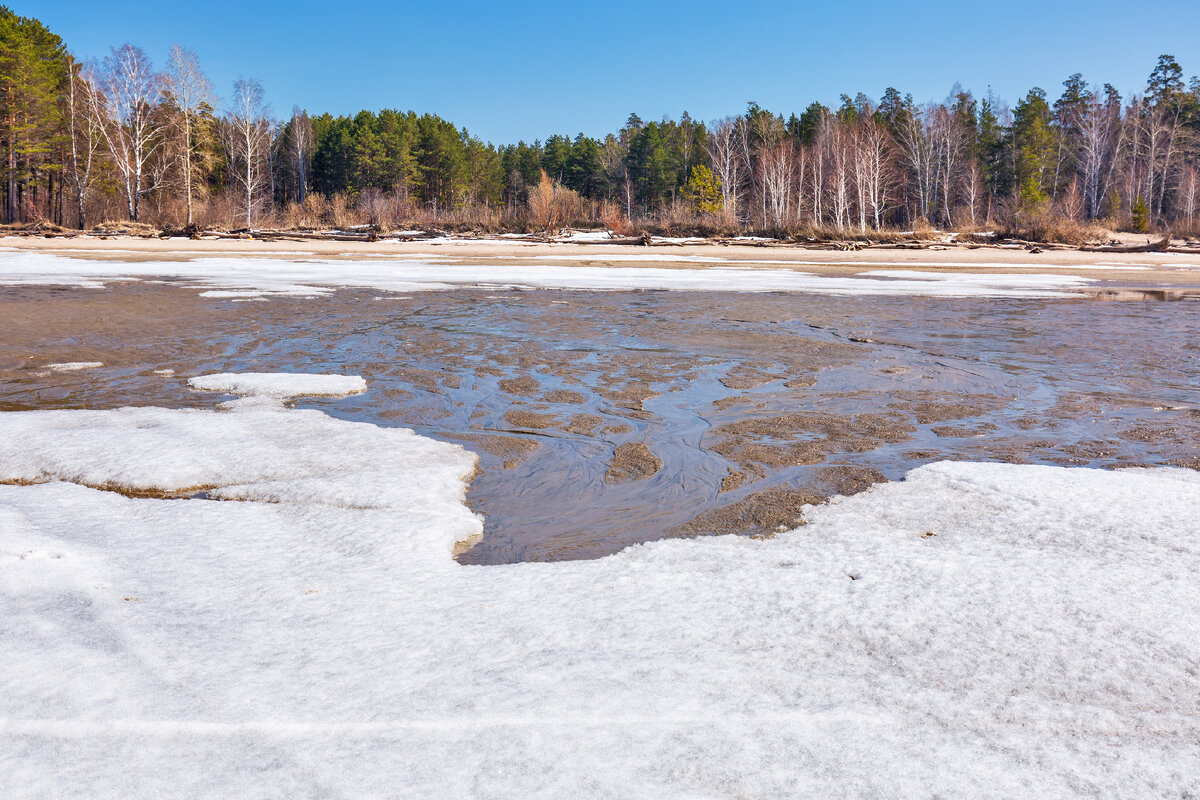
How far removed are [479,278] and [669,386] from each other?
10.6 m

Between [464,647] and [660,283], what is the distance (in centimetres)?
1305


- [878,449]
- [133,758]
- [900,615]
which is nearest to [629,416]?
[878,449]

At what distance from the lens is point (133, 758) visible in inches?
62.4

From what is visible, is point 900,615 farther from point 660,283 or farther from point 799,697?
point 660,283

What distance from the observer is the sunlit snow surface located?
1.58m

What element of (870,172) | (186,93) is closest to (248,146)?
(186,93)

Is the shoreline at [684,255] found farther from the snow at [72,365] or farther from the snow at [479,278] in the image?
the snow at [72,365]

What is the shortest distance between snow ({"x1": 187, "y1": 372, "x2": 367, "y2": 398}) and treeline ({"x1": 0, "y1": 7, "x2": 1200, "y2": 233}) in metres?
28.0

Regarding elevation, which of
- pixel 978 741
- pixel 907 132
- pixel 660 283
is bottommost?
pixel 978 741

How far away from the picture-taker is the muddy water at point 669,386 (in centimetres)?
359

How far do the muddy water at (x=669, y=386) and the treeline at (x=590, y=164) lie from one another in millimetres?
24414

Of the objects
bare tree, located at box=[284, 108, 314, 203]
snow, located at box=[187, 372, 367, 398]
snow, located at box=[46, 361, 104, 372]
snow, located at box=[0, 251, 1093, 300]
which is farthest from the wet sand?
bare tree, located at box=[284, 108, 314, 203]

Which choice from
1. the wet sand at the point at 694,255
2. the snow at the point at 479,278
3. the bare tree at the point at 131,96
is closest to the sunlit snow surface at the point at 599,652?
the snow at the point at 479,278

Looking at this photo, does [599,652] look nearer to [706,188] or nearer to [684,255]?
[684,255]
